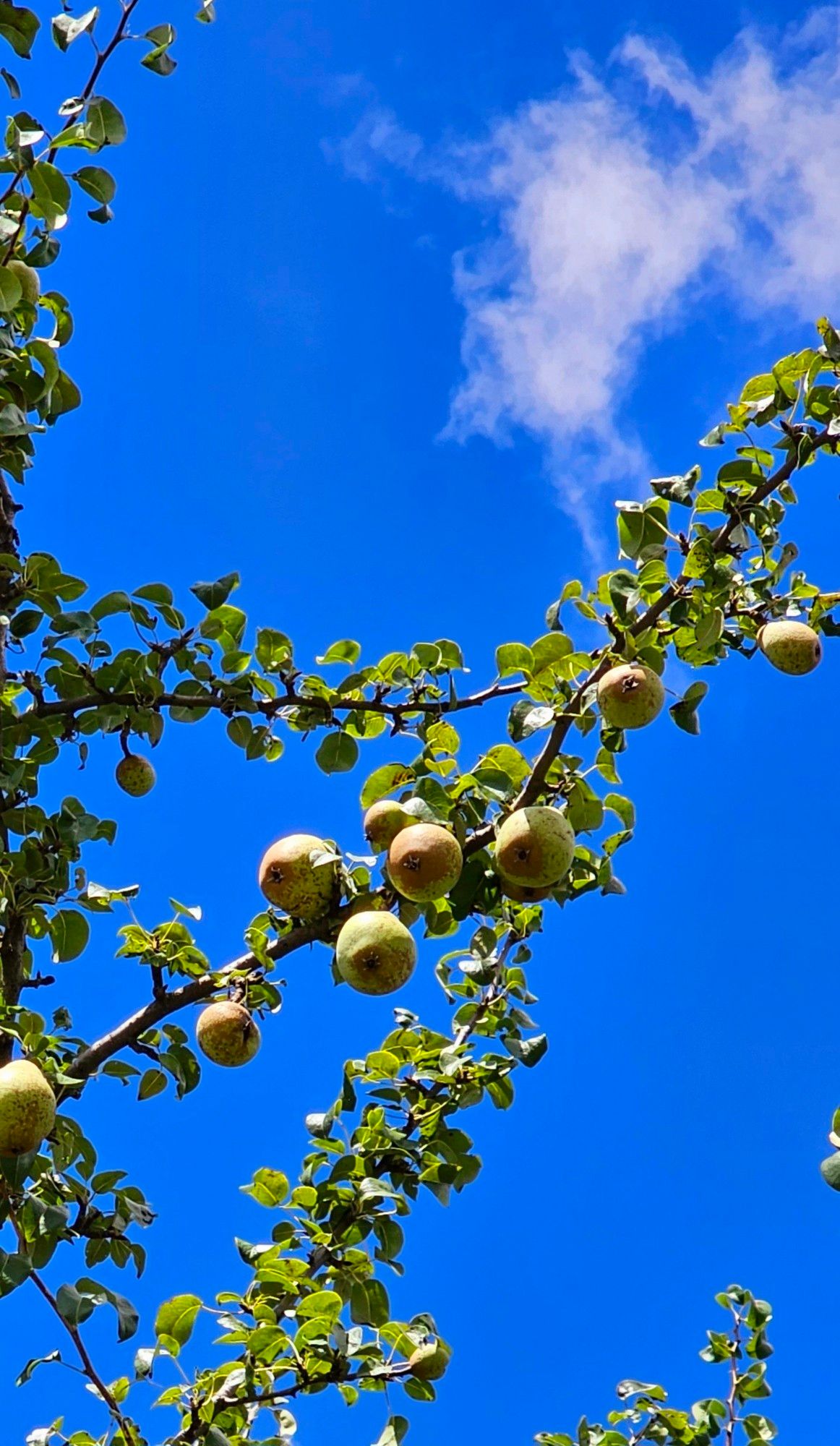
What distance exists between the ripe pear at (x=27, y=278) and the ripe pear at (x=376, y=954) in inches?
82.4

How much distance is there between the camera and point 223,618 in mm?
3777

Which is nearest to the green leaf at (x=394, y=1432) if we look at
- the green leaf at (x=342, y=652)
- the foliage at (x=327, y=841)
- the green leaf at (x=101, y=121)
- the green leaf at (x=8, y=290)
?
the foliage at (x=327, y=841)

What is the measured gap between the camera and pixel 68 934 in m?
3.76

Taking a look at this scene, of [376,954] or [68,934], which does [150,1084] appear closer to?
[68,934]

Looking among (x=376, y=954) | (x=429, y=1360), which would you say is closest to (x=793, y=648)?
(x=376, y=954)

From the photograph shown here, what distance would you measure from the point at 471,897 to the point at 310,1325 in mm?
1055

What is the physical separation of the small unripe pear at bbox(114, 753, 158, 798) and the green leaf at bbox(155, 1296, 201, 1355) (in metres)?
1.64

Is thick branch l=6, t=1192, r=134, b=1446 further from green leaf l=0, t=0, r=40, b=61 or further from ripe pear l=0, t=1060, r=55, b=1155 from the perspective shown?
green leaf l=0, t=0, r=40, b=61

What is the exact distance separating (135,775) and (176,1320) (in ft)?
5.58

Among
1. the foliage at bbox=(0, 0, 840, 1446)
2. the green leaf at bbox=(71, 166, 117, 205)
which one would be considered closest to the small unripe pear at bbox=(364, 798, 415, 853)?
the foliage at bbox=(0, 0, 840, 1446)

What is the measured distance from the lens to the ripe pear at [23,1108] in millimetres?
2951

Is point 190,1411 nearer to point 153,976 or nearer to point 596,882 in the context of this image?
point 153,976

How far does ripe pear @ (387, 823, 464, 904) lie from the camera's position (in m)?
2.92

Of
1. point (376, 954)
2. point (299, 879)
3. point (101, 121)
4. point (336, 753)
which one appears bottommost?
point (376, 954)
